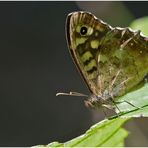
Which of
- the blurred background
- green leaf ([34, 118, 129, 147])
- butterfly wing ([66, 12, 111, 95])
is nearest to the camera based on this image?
green leaf ([34, 118, 129, 147])

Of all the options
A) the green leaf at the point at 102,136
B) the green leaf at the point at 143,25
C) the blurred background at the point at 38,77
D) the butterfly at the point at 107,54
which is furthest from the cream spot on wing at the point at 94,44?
the blurred background at the point at 38,77

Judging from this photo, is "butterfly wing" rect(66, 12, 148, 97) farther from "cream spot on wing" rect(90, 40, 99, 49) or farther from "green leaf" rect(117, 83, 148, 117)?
"green leaf" rect(117, 83, 148, 117)

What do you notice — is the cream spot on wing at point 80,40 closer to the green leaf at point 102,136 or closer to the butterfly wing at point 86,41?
the butterfly wing at point 86,41

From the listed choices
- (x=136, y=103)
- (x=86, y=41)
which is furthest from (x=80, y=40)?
(x=136, y=103)

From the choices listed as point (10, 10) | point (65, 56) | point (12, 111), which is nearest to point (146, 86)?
point (12, 111)

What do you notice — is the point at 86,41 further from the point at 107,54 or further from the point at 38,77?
the point at 38,77

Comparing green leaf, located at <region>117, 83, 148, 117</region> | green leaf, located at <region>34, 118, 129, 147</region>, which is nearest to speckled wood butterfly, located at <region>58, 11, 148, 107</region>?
green leaf, located at <region>117, 83, 148, 117</region>
